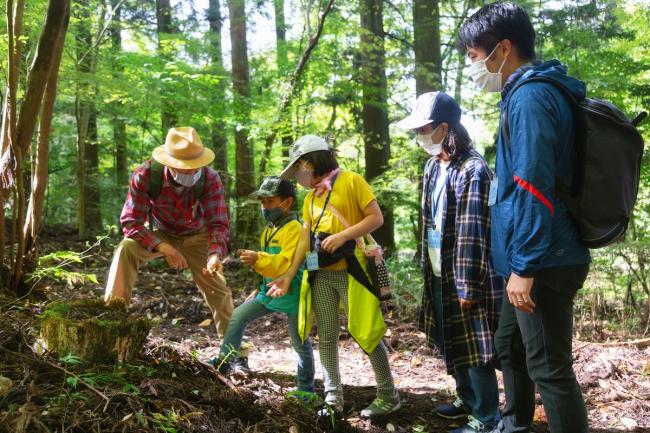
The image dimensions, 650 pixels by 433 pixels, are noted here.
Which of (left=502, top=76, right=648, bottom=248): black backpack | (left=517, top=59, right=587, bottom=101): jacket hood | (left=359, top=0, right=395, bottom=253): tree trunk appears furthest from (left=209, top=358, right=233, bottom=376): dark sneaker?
(left=359, top=0, right=395, bottom=253): tree trunk

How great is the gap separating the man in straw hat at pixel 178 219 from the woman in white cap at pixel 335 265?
966 mm

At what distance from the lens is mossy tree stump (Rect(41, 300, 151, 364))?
110 inches

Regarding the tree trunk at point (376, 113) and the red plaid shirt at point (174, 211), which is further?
the tree trunk at point (376, 113)

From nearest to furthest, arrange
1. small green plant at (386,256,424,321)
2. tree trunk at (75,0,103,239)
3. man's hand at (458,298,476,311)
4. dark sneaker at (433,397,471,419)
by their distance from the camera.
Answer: man's hand at (458,298,476,311)
dark sneaker at (433,397,471,419)
small green plant at (386,256,424,321)
tree trunk at (75,0,103,239)

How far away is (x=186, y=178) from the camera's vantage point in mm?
4445

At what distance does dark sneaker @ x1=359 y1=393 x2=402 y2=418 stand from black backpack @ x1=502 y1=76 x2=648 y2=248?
1919 millimetres

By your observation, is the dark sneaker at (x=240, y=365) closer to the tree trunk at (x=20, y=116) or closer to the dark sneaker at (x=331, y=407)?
the dark sneaker at (x=331, y=407)

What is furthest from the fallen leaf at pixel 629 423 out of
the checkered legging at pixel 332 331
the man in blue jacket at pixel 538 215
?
the checkered legging at pixel 332 331

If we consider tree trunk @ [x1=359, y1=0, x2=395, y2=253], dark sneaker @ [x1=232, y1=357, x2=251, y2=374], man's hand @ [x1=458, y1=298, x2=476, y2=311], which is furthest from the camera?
tree trunk @ [x1=359, y1=0, x2=395, y2=253]

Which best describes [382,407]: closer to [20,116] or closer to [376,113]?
[20,116]

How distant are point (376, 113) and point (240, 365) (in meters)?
7.36

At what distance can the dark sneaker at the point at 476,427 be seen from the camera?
3201 millimetres

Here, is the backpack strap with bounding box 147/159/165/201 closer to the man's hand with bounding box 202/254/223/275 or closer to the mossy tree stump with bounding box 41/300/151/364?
the man's hand with bounding box 202/254/223/275

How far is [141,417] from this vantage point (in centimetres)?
237
